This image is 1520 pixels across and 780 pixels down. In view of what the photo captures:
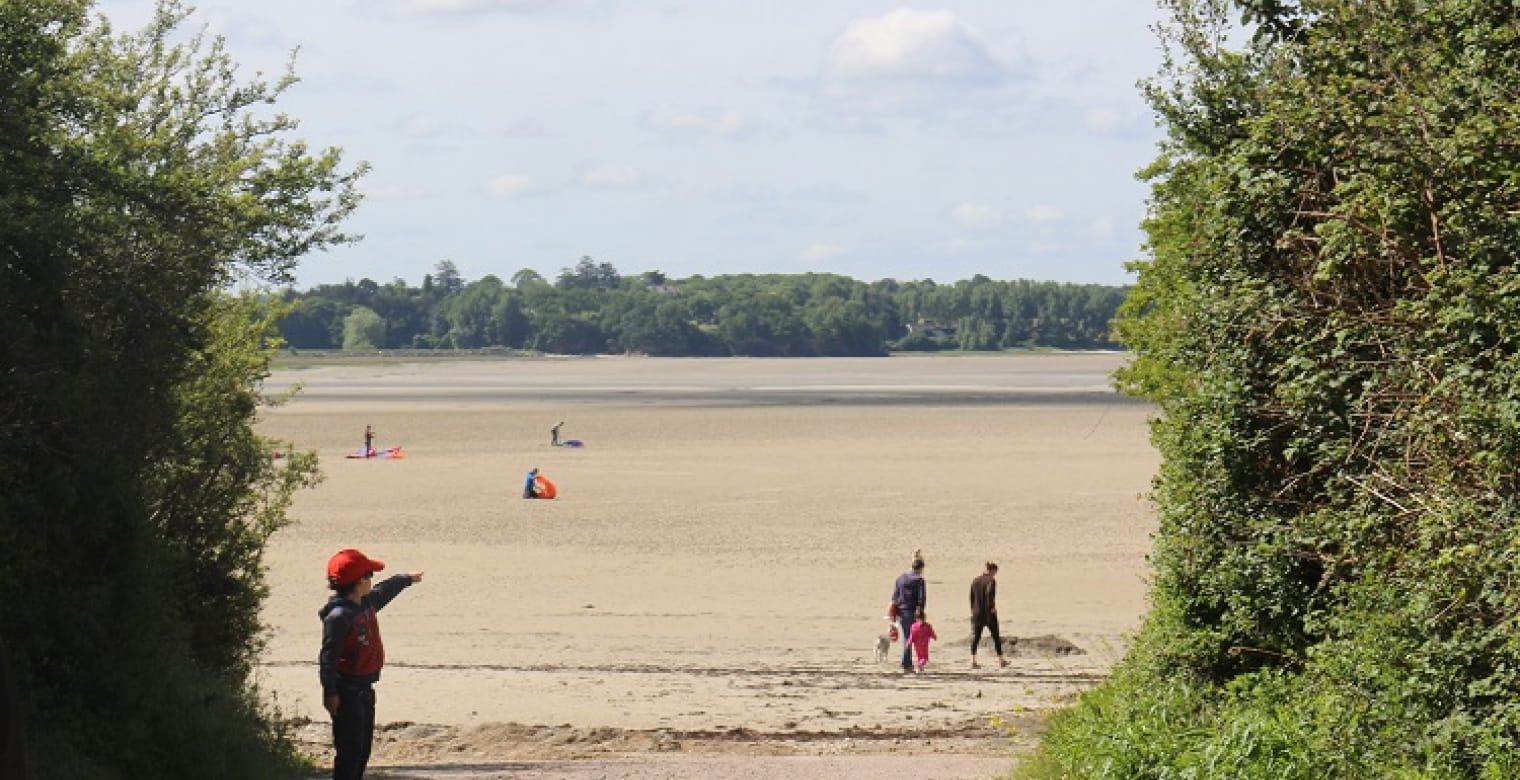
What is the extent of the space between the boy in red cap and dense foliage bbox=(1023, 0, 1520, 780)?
376cm

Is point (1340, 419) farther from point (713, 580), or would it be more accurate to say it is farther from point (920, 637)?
point (713, 580)

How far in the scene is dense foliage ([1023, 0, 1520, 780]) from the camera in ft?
26.5

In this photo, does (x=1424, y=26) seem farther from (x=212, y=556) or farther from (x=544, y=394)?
(x=544, y=394)

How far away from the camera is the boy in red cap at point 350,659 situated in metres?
9.63

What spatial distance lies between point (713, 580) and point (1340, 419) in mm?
21827

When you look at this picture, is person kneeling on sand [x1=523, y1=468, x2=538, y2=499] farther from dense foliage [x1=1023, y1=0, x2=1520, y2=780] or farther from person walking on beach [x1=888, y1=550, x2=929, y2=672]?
dense foliage [x1=1023, y1=0, x2=1520, y2=780]

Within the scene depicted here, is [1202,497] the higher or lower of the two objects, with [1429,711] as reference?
higher

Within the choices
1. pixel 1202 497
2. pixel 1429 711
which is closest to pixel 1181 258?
pixel 1202 497

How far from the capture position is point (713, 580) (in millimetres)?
30578

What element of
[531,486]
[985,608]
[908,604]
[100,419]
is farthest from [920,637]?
[531,486]

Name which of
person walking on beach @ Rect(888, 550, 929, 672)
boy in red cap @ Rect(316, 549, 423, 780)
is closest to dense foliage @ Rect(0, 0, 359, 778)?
boy in red cap @ Rect(316, 549, 423, 780)

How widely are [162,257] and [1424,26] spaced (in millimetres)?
7131

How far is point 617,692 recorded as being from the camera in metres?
19.8

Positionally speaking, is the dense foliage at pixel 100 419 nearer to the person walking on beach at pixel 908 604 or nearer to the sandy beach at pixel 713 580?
the sandy beach at pixel 713 580
